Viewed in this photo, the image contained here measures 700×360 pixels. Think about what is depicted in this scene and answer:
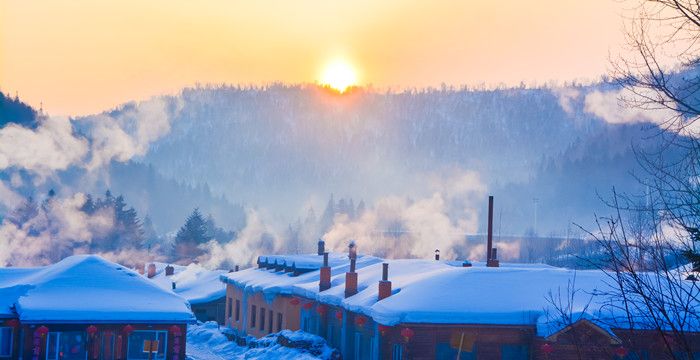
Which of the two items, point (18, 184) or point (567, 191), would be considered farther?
point (567, 191)

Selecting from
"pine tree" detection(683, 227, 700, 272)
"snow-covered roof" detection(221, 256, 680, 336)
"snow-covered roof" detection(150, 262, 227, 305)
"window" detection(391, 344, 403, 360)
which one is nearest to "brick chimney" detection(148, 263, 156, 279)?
"snow-covered roof" detection(150, 262, 227, 305)

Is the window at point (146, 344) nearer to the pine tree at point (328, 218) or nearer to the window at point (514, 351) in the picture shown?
the window at point (514, 351)

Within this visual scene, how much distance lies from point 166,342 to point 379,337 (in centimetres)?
825

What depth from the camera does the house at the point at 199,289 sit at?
62.7 meters

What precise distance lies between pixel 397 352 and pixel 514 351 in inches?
141

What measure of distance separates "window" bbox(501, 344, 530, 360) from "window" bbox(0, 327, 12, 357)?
1674cm

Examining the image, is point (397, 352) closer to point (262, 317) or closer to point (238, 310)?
point (262, 317)

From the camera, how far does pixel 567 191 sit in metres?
187

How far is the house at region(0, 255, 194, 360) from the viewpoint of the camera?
109 ft

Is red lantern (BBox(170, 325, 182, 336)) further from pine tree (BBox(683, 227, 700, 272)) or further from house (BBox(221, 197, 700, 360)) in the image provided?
pine tree (BBox(683, 227, 700, 272))

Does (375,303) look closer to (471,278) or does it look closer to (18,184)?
(471,278)

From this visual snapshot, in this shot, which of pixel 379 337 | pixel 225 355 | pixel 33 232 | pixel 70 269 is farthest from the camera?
pixel 33 232

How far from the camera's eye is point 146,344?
34469mm

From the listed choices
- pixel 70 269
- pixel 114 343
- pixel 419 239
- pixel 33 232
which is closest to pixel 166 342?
pixel 114 343
